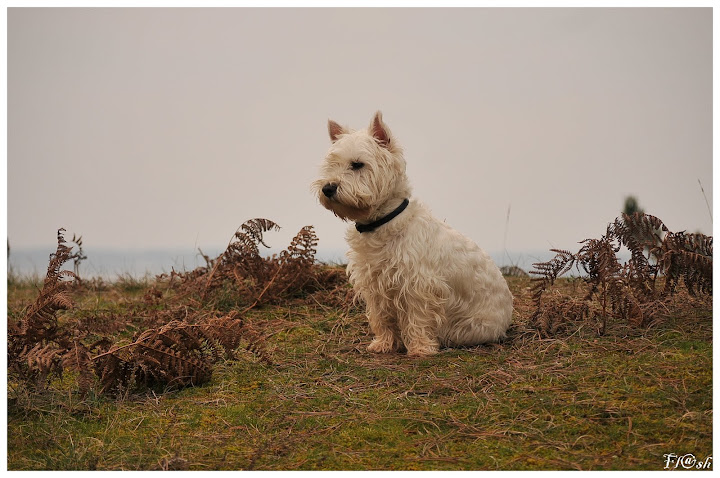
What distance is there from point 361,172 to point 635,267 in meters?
3.26

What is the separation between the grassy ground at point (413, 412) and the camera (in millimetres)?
4555

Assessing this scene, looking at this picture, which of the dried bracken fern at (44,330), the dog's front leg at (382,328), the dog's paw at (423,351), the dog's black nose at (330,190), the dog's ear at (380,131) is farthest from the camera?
the dog's front leg at (382,328)

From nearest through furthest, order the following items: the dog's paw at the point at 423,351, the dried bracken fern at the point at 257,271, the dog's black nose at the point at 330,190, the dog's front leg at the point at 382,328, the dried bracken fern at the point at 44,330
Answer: the dried bracken fern at the point at 44,330
the dog's black nose at the point at 330,190
the dog's paw at the point at 423,351
the dog's front leg at the point at 382,328
the dried bracken fern at the point at 257,271

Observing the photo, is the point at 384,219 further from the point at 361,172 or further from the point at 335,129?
the point at 335,129

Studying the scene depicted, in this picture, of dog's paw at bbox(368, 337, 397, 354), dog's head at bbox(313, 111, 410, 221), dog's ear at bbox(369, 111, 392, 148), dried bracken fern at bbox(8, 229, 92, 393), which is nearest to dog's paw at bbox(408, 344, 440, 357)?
dog's paw at bbox(368, 337, 397, 354)

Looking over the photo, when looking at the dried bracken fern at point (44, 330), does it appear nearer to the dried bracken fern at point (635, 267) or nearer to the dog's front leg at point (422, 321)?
the dog's front leg at point (422, 321)

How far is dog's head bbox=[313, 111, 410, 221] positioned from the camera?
6598mm

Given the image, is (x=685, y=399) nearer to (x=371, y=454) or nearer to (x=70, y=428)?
(x=371, y=454)

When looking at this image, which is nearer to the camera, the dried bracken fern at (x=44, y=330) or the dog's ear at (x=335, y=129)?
the dried bracken fern at (x=44, y=330)

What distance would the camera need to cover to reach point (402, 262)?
702 cm

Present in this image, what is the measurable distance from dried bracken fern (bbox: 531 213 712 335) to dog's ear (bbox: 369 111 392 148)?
7.04ft

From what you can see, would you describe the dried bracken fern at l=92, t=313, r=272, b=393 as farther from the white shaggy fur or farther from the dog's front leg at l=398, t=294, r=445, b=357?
the dog's front leg at l=398, t=294, r=445, b=357

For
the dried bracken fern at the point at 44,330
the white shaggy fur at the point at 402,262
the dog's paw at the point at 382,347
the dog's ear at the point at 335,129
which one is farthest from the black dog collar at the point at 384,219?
the dried bracken fern at the point at 44,330

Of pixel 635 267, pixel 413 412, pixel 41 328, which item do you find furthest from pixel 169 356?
pixel 635 267
